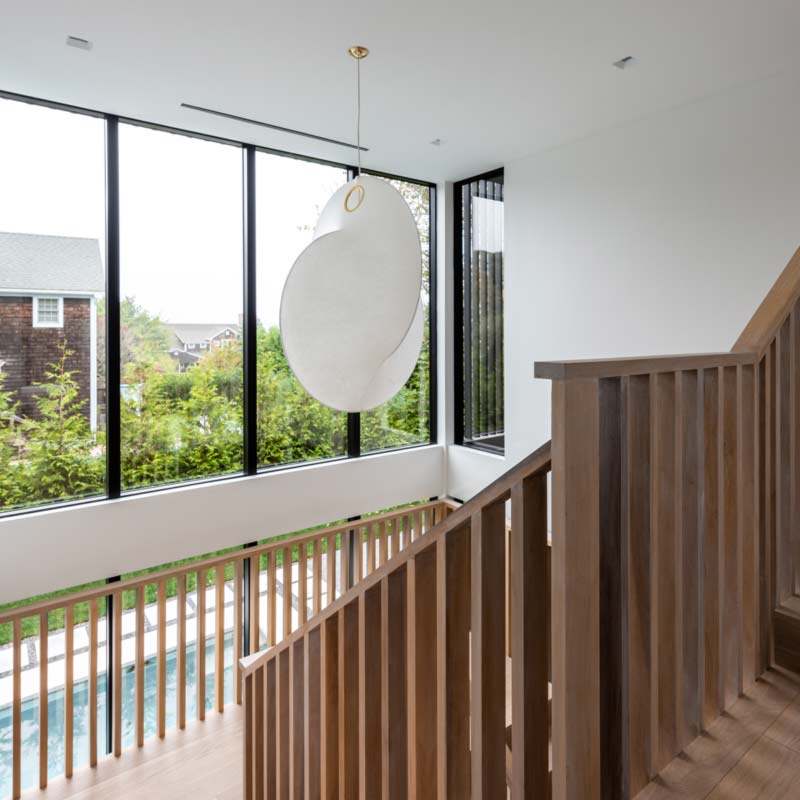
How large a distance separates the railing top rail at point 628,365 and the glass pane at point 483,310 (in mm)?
3275

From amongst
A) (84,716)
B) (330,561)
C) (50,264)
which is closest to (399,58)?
(50,264)

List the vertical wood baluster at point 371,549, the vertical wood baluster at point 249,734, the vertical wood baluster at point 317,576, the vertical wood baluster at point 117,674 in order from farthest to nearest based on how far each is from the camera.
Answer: the vertical wood baluster at point 371,549
the vertical wood baluster at point 317,576
the vertical wood baluster at point 117,674
the vertical wood baluster at point 249,734

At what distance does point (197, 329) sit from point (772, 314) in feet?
10.2

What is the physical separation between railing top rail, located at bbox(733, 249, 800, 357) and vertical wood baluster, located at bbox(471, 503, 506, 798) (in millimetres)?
666

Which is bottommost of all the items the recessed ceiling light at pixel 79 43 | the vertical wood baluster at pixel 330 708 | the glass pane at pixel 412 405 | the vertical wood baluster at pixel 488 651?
the vertical wood baluster at pixel 330 708

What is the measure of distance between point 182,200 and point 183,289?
0.53 m

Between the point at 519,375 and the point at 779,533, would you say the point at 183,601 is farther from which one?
the point at 779,533

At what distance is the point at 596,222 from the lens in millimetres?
3568

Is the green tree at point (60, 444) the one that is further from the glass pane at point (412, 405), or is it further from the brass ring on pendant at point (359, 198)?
the brass ring on pendant at point (359, 198)

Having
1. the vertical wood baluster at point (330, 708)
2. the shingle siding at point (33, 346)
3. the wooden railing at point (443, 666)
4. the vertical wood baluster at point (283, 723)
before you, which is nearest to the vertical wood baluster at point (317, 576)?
the shingle siding at point (33, 346)

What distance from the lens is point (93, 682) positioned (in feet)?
10.4

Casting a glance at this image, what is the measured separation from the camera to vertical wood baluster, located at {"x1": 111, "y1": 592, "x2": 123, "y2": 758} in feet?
10.4

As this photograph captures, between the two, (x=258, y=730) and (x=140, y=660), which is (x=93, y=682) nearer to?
(x=140, y=660)

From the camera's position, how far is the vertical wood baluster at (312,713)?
1.56 m
